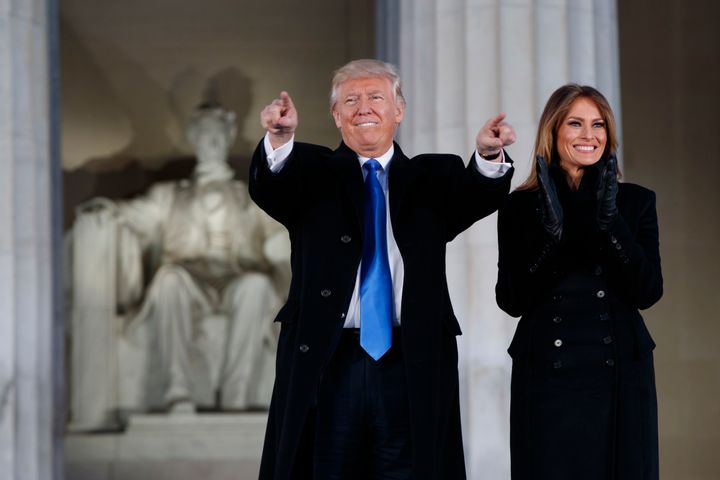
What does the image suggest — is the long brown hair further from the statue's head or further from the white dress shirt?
the statue's head

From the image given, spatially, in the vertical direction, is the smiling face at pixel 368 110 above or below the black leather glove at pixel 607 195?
above

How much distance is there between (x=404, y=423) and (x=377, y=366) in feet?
0.56

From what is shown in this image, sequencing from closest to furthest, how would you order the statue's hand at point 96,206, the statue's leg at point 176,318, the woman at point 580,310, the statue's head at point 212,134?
the woman at point 580,310
the statue's leg at point 176,318
the statue's hand at point 96,206
the statue's head at point 212,134

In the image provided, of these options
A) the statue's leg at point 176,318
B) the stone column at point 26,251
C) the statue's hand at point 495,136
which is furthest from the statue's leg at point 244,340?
the statue's hand at point 495,136

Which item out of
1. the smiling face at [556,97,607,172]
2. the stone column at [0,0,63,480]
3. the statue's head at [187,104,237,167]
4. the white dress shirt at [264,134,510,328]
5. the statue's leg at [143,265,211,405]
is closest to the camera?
the white dress shirt at [264,134,510,328]

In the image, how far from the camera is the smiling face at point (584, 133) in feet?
13.4

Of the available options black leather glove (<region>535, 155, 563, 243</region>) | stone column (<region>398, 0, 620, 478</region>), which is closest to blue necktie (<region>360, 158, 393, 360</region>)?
black leather glove (<region>535, 155, 563, 243</region>)

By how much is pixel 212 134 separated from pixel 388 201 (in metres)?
6.59

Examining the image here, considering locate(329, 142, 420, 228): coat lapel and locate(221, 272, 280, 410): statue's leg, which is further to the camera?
locate(221, 272, 280, 410): statue's leg

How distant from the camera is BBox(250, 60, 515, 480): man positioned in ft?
11.9

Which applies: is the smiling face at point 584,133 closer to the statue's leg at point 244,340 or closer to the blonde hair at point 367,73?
the blonde hair at point 367,73

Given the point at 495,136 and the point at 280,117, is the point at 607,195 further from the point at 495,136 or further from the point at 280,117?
the point at 280,117

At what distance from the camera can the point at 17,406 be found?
6.89m

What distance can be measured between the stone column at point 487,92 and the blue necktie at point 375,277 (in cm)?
279
